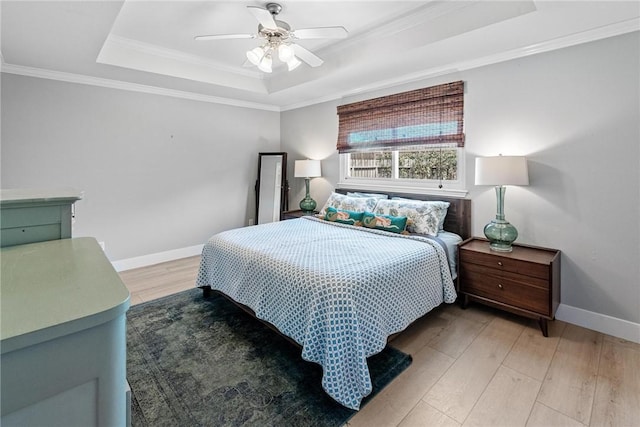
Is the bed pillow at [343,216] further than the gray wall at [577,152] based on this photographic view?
Yes

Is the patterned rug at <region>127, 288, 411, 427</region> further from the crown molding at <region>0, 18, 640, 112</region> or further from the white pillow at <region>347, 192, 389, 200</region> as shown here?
the crown molding at <region>0, 18, 640, 112</region>

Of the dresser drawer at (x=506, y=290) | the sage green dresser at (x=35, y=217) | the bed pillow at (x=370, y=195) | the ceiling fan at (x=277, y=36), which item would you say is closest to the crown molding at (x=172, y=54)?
the ceiling fan at (x=277, y=36)

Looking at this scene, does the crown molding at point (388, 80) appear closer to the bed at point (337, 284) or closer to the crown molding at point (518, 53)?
the crown molding at point (518, 53)

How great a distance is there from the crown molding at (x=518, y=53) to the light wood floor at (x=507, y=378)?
2.32m

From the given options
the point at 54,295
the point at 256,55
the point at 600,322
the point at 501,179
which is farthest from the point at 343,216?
the point at 54,295

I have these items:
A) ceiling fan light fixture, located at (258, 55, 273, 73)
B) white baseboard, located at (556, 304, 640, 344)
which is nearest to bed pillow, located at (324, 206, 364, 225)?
ceiling fan light fixture, located at (258, 55, 273, 73)

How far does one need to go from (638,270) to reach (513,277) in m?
0.84

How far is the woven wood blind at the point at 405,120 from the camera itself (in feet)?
10.6

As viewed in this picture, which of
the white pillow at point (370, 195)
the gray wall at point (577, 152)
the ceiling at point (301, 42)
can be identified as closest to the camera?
the ceiling at point (301, 42)

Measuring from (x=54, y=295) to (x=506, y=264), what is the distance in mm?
2842

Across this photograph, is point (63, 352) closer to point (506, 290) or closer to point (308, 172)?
point (506, 290)

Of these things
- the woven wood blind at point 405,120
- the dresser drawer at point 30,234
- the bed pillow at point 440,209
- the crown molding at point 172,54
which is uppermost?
the crown molding at point 172,54

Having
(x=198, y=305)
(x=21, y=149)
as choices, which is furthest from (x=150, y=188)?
(x=198, y=305)

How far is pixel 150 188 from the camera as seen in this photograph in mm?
4113
